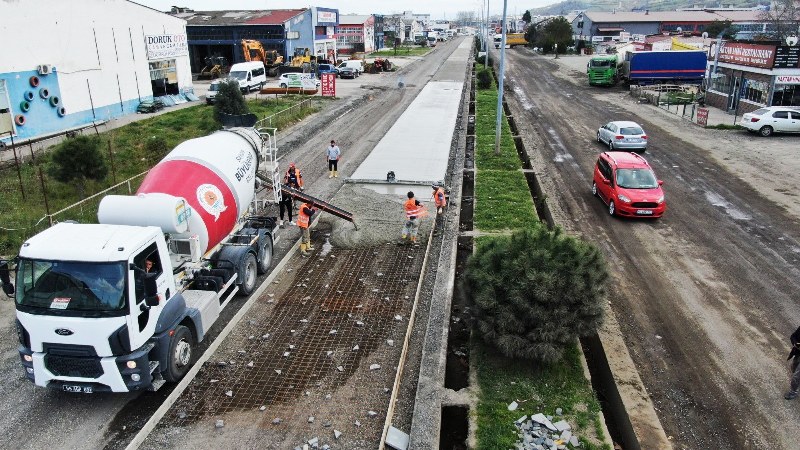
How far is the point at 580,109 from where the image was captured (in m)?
41.4

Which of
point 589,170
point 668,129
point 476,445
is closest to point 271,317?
point 476,445

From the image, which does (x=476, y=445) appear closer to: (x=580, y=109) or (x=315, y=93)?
(x=580, y=109)

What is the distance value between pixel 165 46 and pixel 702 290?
127 feet

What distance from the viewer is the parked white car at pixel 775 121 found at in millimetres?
31250

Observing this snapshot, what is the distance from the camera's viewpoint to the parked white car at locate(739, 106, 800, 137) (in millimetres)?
31250

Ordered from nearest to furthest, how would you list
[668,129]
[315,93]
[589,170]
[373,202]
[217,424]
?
[217,424] < [373,202] < [589,170] < [668,129] < [315,93]

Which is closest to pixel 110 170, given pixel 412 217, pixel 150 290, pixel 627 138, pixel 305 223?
pixel 305 223

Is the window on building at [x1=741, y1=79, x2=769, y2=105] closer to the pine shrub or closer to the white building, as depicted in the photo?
the pine shrub

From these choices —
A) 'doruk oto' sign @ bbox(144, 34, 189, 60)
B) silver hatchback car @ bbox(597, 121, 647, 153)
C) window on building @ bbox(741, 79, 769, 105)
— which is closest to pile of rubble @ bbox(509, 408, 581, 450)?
silver hatchback car @ bbox(597, 121, 647, 153)

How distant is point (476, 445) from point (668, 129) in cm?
3097

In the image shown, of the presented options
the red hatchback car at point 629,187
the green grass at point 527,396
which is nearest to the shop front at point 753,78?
the red hatchback car at point 629,187

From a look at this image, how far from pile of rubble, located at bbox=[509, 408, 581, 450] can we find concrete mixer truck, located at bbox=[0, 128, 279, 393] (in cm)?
576

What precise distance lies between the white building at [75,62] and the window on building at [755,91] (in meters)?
39.2

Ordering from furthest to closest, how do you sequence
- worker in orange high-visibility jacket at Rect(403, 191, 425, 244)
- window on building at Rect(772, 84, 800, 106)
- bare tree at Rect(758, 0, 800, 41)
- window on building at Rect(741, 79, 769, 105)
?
bare tree at Rect(758, 0, 800, 41)
window on building at Rect(741, 79, 769, 105)
window on building at Rect(772, 84, 800, 106)
worker in orange high-visibility jacket at Rect(403, 191, 425, 244)
